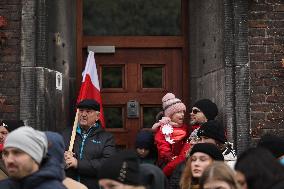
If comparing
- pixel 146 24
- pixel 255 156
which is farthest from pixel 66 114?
pixel 255 156

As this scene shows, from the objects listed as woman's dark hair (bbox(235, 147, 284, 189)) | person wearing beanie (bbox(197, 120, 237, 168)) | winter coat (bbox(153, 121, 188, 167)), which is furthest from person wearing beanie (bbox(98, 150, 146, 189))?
winter coat (bbox(153, 121, 188, 167))

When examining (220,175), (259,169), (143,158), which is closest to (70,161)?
(143,158)

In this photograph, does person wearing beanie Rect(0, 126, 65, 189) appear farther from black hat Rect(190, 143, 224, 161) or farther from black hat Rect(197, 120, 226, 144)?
black hat Rect(197, 120, 226, 144)

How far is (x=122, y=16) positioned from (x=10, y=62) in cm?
169

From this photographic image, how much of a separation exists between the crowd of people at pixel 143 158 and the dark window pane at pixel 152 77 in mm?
924

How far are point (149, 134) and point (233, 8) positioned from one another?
1.75 meters

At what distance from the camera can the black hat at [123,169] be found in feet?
12.4

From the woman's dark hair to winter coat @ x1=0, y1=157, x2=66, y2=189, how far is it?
112 cm

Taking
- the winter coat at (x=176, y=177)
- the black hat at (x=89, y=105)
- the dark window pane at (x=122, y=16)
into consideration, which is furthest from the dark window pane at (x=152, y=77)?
the winter coat at (x=176, y=177)

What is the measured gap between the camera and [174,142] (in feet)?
21.4

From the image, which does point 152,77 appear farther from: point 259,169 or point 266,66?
point 259,169

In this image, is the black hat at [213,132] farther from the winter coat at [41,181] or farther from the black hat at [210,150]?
the winter coat at [41,181]

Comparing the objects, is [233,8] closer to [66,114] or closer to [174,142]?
[174,142]

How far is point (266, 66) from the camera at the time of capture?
23.7ft
